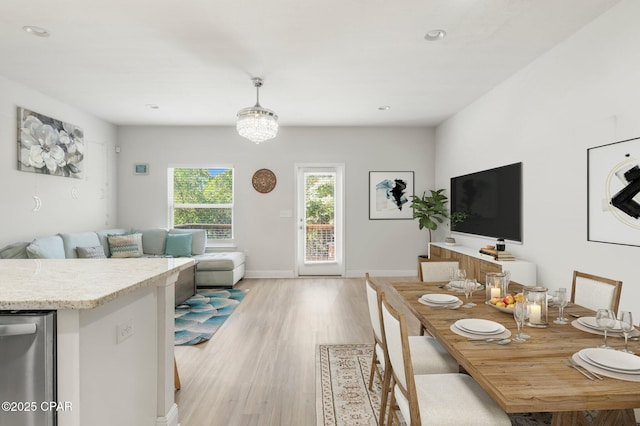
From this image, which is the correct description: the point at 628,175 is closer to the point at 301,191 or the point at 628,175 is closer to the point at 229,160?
the point at 301,191

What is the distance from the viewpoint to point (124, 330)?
5.32 feet

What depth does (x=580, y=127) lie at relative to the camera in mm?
2908

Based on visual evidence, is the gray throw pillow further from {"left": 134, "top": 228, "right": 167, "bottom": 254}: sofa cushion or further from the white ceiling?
the white ceiling

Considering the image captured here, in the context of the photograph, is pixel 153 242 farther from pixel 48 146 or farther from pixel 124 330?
pixel 124 330

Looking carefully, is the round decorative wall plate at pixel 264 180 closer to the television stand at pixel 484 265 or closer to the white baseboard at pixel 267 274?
the white baseboard at pixel 267 274

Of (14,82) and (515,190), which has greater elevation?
(14,82)

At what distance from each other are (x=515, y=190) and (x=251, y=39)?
311cm

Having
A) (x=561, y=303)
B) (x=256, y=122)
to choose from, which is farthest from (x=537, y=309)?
(x=256, y=122)

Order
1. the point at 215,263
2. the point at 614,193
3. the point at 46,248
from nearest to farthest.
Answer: the point at 614,193, the point at 46,248, the point at 215,263

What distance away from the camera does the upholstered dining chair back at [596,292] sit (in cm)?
199

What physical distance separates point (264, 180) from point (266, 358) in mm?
3744

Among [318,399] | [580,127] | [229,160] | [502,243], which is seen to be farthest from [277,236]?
[580,127]

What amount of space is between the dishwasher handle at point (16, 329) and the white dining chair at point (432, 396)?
4.46 ft

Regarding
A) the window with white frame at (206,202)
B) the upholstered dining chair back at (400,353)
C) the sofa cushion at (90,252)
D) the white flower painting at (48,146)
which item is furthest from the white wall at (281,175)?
the upholstered dining chair back at (400,353)
